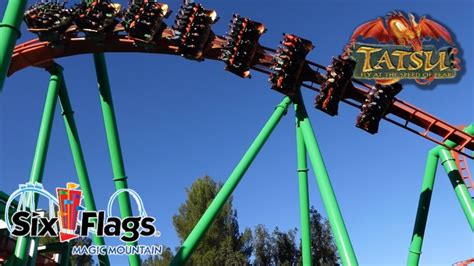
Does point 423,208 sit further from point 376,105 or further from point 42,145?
point 42,145

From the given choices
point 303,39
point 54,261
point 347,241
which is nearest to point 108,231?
point 54,261

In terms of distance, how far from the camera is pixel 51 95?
8398 mm

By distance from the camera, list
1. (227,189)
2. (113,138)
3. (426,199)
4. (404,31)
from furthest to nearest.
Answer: (404,31) → (426,199) → (113,138) → (227,189)

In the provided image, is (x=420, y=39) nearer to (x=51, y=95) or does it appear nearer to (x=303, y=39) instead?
(x=303, y=39)

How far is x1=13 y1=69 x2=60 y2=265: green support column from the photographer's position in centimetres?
634

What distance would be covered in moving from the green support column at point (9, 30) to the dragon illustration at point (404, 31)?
251 inches

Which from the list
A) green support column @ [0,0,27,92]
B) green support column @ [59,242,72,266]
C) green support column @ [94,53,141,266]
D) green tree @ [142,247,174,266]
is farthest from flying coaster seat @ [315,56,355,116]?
green tree @ [142,247,174,266]

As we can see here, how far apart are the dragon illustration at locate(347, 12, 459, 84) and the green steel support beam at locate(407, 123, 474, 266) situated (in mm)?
1339

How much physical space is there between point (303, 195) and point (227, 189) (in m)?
1.57

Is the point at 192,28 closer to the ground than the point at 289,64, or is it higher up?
higher up

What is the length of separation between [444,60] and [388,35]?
112cm

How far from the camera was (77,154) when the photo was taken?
8789mm

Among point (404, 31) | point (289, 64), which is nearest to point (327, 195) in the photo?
point (289, 64)

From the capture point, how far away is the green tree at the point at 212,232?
66.4ft
